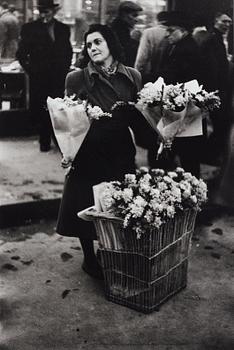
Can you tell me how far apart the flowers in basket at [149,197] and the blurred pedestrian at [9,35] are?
126 centimetres

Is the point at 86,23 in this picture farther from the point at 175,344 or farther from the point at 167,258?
the point at 175,344

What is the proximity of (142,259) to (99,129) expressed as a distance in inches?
39.8

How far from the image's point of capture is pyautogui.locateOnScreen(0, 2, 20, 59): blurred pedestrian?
4.11 m

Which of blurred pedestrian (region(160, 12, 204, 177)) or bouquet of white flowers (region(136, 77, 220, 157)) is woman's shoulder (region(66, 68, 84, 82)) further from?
blurred pedestrian (region(160, 12, 204, 177))

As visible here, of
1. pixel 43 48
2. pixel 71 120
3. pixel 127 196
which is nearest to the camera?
pixel 127 196

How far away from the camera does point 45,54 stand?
4309 millimetres

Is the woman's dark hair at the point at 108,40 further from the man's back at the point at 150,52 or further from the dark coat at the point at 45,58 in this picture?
the man's back at the point at 150,52

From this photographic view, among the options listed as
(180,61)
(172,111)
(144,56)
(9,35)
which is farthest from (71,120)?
(180,61)

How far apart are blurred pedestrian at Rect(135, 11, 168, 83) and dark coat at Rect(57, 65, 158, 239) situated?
424 mm

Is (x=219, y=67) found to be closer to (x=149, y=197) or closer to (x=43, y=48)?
(x=43, y=48)

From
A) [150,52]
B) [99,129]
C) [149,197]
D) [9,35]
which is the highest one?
[9,35]

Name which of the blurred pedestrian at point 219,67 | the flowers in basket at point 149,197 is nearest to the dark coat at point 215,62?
the blurred pedestrian at point 219,67

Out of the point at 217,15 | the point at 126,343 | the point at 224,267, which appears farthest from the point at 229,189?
the point at 126,343

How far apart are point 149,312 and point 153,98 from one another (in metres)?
1.50
